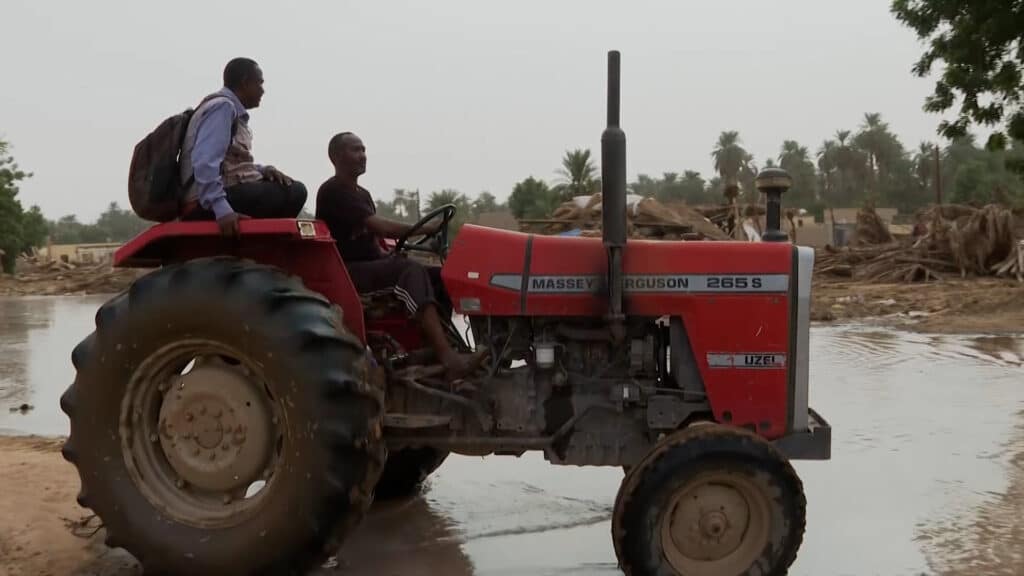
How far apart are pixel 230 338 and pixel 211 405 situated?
0.36 meters

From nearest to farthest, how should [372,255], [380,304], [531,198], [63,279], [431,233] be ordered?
[380,304]
[372,255]
[431,233]
[63,279]
[531,198]

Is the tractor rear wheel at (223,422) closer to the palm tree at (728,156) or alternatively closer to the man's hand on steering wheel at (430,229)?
the man's hand on steering wheel at (430,229)

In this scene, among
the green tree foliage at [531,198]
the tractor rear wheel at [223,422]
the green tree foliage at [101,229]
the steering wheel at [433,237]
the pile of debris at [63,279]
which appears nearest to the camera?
the tractor rear wheel at [223,422]

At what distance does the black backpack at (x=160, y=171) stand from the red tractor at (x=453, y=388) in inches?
7.3

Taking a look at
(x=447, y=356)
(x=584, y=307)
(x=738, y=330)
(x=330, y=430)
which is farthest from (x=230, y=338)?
(x=738, y=330)

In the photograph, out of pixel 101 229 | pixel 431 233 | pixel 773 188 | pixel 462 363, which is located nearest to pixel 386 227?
pixel 431 233

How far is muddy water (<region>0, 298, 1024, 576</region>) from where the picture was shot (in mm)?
4691

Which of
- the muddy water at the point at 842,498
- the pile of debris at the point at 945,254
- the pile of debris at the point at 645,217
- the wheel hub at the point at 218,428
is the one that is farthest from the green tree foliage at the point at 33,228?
the wheel hub at the point at 218,428

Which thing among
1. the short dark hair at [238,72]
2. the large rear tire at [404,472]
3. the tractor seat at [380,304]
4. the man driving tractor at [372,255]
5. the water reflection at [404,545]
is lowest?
the water reflection at [404,545]

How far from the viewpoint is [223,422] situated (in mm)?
4102

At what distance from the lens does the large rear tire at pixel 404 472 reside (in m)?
5.66

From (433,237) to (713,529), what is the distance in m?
2.02

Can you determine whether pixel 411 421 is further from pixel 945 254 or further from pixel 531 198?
pixel 531 198

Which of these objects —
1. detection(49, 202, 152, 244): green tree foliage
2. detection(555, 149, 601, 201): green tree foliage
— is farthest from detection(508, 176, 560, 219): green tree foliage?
detection(49, 202, 152, 244): green tree foliage
